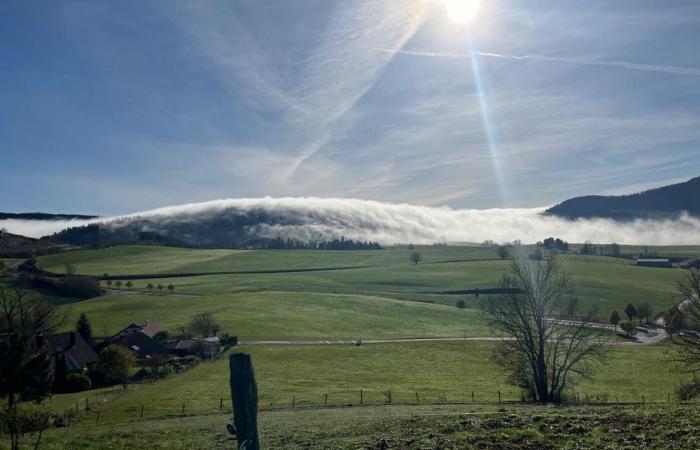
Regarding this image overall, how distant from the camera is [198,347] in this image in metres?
87.9

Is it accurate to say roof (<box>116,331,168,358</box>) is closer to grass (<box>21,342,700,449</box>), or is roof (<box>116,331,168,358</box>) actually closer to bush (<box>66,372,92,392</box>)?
grass (<box>21,342,700,449</box>)

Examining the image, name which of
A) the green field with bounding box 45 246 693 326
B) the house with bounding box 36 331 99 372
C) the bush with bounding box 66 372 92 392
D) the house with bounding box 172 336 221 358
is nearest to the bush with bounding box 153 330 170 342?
the green field with bounding box 45 246 693 326

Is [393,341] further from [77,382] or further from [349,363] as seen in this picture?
[77,382]

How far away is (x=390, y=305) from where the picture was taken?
413ft

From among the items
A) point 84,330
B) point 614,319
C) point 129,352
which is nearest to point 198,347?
point 129,352

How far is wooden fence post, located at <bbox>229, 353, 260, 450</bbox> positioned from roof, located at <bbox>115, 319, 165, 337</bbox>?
92397 millimetres

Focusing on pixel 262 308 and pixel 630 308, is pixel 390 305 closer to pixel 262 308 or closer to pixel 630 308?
pixel 262 308

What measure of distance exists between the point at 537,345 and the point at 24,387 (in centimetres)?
4389

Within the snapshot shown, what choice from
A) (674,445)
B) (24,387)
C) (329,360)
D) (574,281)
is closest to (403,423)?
(674,445)

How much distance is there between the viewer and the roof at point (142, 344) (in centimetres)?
8919

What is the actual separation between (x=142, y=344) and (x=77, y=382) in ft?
86.2

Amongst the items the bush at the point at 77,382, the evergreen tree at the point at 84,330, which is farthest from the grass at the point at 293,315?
the bush at the point at 77,382

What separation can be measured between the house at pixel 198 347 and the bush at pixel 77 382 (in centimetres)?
2097

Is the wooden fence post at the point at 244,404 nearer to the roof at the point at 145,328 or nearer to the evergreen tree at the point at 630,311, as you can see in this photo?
the roof at the point at 145,328
